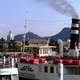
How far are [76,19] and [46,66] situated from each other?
5.19 m

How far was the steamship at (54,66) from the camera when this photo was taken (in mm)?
23578

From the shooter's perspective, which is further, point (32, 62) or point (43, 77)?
point (32, 62)

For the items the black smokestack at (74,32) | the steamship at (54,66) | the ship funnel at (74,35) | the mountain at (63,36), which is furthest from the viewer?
the mountain at (63,36)

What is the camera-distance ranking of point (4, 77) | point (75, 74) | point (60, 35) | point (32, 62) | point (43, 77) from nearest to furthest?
point (4, 77) < point (75, 74) < point (43, 77) < point (32, 62) < point (60, 35)

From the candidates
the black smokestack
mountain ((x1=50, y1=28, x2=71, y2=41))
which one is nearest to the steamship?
the black smokestack

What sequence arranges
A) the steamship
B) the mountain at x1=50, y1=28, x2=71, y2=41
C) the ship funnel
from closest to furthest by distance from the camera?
the steamship → the ship funnel → the mountain at x1=50, y1=28, x2=71, y2=41

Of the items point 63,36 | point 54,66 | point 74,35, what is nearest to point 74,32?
point 74,35

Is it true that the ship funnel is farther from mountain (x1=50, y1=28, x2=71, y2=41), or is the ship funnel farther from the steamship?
mountain (x1=50, y1=28, x2=71, y2=41)

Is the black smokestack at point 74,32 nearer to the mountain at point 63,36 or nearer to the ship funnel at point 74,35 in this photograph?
the ship funnel at point 74,35

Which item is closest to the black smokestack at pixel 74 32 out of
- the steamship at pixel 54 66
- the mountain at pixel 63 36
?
the steamship at pixel 54 66

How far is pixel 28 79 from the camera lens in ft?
91.1

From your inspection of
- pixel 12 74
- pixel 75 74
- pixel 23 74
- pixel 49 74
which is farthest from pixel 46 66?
pixel 12 74

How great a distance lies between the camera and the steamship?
2358 centimetres

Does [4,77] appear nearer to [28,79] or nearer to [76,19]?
Answer: [28,79]
